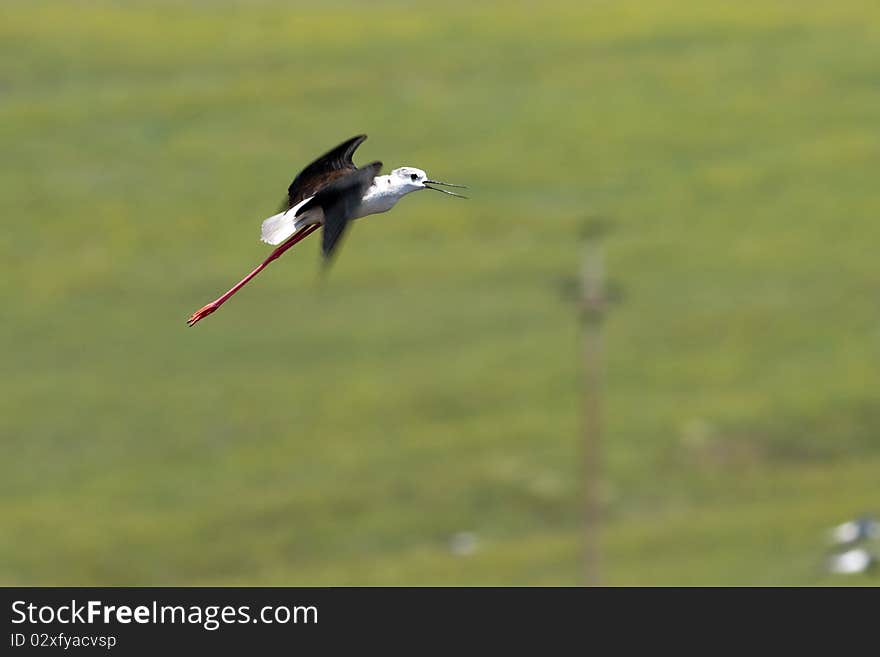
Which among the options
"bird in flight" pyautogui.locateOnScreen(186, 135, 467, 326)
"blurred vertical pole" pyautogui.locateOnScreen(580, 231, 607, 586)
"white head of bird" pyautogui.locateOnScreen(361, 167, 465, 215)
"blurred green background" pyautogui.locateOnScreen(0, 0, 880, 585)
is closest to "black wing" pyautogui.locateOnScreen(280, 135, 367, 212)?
"bird in flight" pyautogui.locateOnScreen(186, 135, 467, 326)

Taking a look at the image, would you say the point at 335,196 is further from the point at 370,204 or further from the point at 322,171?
the point at 322,171

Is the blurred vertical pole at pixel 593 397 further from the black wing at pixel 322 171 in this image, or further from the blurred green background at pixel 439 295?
the black wing at pixel 322 171

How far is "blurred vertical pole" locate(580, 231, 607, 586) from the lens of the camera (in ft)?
211

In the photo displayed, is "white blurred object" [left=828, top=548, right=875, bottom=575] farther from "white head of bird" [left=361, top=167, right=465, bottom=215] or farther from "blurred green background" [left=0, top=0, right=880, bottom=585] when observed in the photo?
"white head of bird" [left=361, top=167, right=465, bottom=215]

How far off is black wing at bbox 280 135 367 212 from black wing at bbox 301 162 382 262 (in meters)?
0.74

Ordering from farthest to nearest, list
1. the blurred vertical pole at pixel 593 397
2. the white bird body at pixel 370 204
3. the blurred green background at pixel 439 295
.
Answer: the blurred green background at pixel 439 295 < the blurred vertical pole at pixel 593 397 < the white bird body at pixel 370 204

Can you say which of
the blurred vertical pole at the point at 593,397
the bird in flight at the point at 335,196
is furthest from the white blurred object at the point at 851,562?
the bird in flight at the point at 335,196

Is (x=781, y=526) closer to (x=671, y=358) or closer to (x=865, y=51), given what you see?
(x=671, y=358)

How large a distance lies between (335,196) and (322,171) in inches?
59.7

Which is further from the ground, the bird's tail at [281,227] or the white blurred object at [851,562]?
the white blurred object at [851,562]

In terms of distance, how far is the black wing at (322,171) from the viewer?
64.1 ft

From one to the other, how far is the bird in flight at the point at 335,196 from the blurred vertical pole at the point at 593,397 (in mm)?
41484
